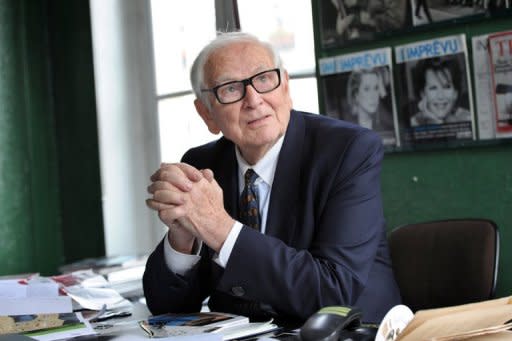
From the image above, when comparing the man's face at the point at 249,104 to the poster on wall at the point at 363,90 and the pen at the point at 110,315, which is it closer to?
the pen at the point at 110,315

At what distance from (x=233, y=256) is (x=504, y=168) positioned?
1.28 metres

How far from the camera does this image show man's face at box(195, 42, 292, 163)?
1921 millimetres

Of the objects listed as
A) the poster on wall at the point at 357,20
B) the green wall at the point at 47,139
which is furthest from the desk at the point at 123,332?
the green wall at the point at 47,139

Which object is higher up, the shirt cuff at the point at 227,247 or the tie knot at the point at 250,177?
the tie knot at the point at 250,177

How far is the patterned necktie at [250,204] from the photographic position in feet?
6.23

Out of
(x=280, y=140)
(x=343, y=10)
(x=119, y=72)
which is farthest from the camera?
(x=119, y=72)

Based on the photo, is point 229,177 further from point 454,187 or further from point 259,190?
point 454,187

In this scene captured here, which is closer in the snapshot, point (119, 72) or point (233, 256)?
point (233, 256)

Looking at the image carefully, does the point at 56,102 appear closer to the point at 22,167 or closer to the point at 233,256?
the point at 22,167

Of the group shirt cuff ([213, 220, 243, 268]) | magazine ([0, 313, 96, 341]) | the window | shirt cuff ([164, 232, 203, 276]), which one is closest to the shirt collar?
shirt cuff ([164, 232, 203, 276])

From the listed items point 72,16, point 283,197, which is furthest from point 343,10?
point 72,16

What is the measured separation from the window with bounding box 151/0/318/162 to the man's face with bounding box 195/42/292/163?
123cm

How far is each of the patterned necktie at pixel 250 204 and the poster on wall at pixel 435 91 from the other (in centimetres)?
93

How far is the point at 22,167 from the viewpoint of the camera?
14.2ft
